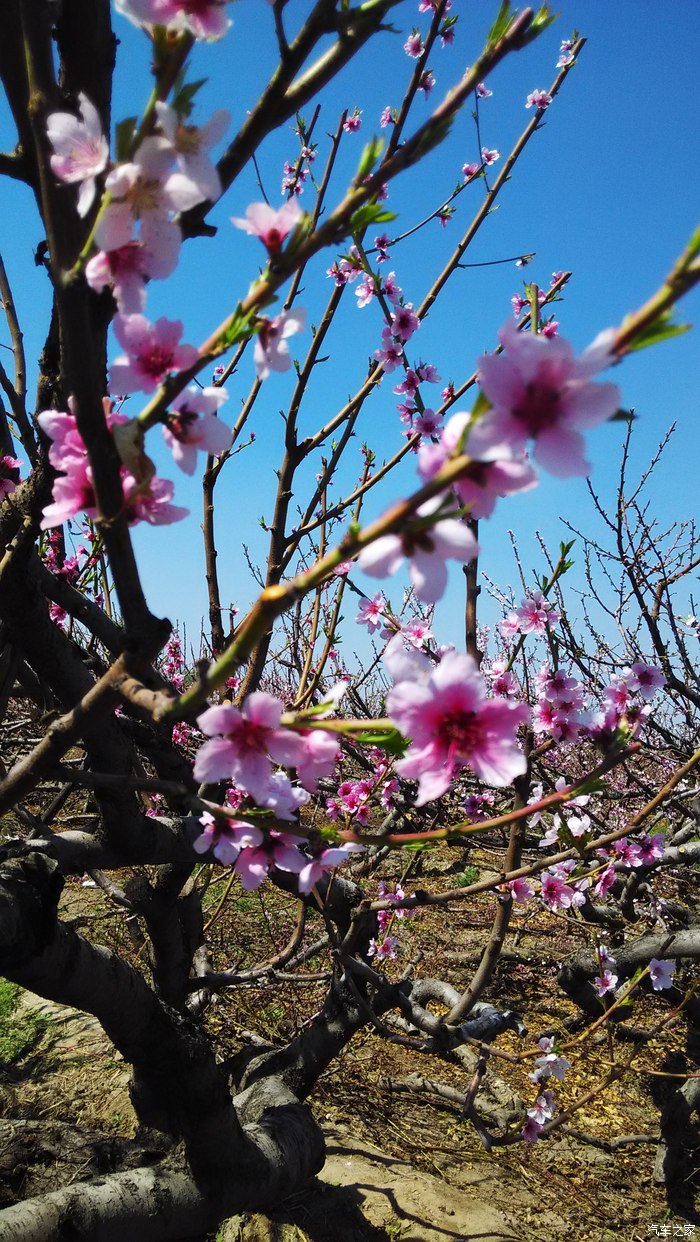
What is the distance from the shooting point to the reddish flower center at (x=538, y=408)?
64 centimetres

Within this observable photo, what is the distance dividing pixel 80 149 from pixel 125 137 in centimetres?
9

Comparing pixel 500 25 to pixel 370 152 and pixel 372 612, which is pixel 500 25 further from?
pixel 372 612

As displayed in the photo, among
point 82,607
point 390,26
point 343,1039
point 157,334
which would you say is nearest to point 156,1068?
point 343,1039

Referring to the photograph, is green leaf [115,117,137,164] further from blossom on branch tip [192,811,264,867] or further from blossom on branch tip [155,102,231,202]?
blossom on branch tip [192,811,264,867]

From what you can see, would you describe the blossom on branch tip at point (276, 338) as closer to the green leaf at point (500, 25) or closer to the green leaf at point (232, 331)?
the green leaf at point (232, 331)

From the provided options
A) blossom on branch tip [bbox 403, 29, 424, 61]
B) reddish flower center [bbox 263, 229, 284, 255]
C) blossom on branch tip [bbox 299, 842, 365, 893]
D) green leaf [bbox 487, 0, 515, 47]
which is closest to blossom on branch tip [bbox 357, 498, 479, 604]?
reddish flower center [bbox 263, 229, 284, 255]

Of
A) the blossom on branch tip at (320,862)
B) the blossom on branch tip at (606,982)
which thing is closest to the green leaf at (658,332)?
the blossom on branch tip at (320,862)

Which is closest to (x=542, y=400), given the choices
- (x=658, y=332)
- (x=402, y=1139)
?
(x=658, y=332)

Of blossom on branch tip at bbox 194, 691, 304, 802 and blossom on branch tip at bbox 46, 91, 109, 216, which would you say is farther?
blossom on branch tip at bbox 194, 691, 304, 802

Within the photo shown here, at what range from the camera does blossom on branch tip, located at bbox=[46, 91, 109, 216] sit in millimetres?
780

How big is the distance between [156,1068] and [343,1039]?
1206 millimetres

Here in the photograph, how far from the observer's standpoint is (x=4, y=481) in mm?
2160

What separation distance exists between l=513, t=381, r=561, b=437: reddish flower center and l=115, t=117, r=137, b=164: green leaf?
20.7 inches

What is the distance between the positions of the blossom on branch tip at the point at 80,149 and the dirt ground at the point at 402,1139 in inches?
113
